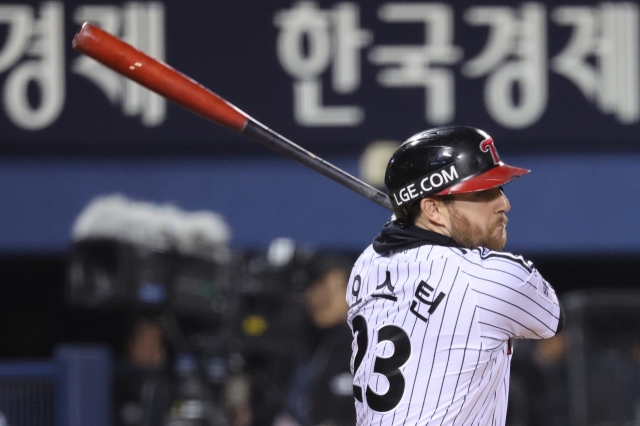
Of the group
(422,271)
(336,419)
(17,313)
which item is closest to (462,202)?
(422,271)

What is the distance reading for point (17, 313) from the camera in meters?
6.94

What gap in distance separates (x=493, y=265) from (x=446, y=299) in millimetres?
110

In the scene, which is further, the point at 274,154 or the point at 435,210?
the point at 274,154

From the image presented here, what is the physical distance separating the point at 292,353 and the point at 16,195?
1.61m

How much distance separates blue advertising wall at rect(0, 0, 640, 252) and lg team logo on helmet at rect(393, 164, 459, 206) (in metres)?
3.46

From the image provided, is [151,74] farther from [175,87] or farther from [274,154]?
[274,154]

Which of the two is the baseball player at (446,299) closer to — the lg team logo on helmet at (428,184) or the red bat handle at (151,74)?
the lg team logo on helmet at (428,184)

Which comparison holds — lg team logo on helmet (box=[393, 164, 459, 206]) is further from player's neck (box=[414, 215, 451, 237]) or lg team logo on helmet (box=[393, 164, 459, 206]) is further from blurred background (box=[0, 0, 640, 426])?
blurred background (box=[0, 0, 640, 426])

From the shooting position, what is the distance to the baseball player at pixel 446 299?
215cm

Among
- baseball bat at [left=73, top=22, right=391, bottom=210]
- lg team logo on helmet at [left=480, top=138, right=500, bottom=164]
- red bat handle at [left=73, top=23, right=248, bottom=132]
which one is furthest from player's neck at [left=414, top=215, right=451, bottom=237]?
red bat handle at [left=73, top=23, right=248, bottom=132]

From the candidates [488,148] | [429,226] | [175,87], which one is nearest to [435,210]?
[429,226]

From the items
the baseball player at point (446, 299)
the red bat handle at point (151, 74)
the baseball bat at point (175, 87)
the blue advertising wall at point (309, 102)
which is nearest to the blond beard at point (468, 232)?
the baseball player at point (446, 299)

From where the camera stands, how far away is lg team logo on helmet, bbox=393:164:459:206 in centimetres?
218

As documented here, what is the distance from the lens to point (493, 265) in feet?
7.06
